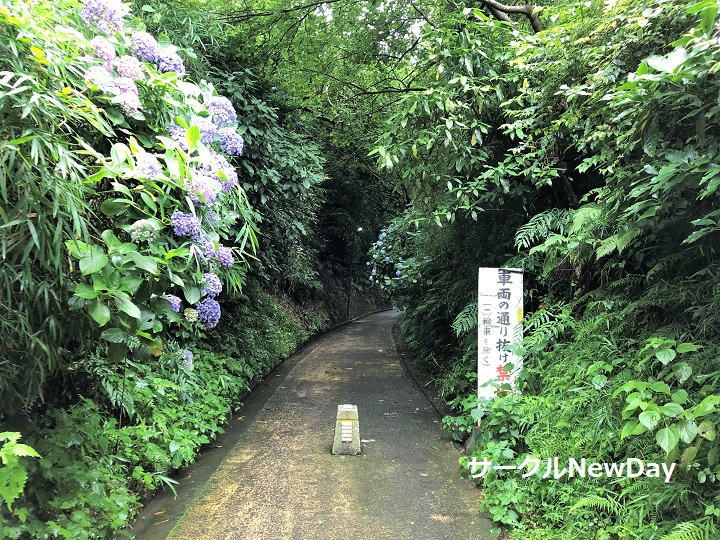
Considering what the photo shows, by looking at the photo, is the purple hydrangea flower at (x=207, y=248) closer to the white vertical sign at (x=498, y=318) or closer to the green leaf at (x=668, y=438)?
the green leaf at (x=668, y=438)

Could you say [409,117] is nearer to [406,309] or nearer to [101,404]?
[101,404]

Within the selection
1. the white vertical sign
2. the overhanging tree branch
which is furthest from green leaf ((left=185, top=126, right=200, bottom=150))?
the overhanging tree branch

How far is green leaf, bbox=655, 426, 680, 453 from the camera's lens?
218 cm

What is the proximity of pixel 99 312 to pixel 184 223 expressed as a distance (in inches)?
23.1

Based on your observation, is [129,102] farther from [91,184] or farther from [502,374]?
[502,374]

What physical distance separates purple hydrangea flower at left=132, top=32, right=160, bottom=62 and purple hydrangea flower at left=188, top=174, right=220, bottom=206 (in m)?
0.74

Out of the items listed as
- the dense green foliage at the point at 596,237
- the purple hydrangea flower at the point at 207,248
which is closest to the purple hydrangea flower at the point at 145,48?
the purple hydrangea flower at the point at 207,248

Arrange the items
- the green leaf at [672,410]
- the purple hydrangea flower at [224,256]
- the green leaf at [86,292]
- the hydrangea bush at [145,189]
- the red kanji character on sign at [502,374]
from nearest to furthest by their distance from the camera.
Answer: the green leaf at [86,292], the hydrangea bush at [145,189], the green leaf at [672,410], the purple hydrangea flower at [224,256], the red kanji character on sign at [502,374]

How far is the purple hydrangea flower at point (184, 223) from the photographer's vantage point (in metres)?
2.16

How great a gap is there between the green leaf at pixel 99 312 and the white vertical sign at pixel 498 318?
3729 mm

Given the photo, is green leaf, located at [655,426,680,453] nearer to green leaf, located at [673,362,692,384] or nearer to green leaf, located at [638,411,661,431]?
green leaf, located at [638,411,661,431]

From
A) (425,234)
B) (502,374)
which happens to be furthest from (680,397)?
(425,234)

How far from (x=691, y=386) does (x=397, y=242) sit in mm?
8760

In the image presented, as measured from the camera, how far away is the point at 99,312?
1.77 meters
